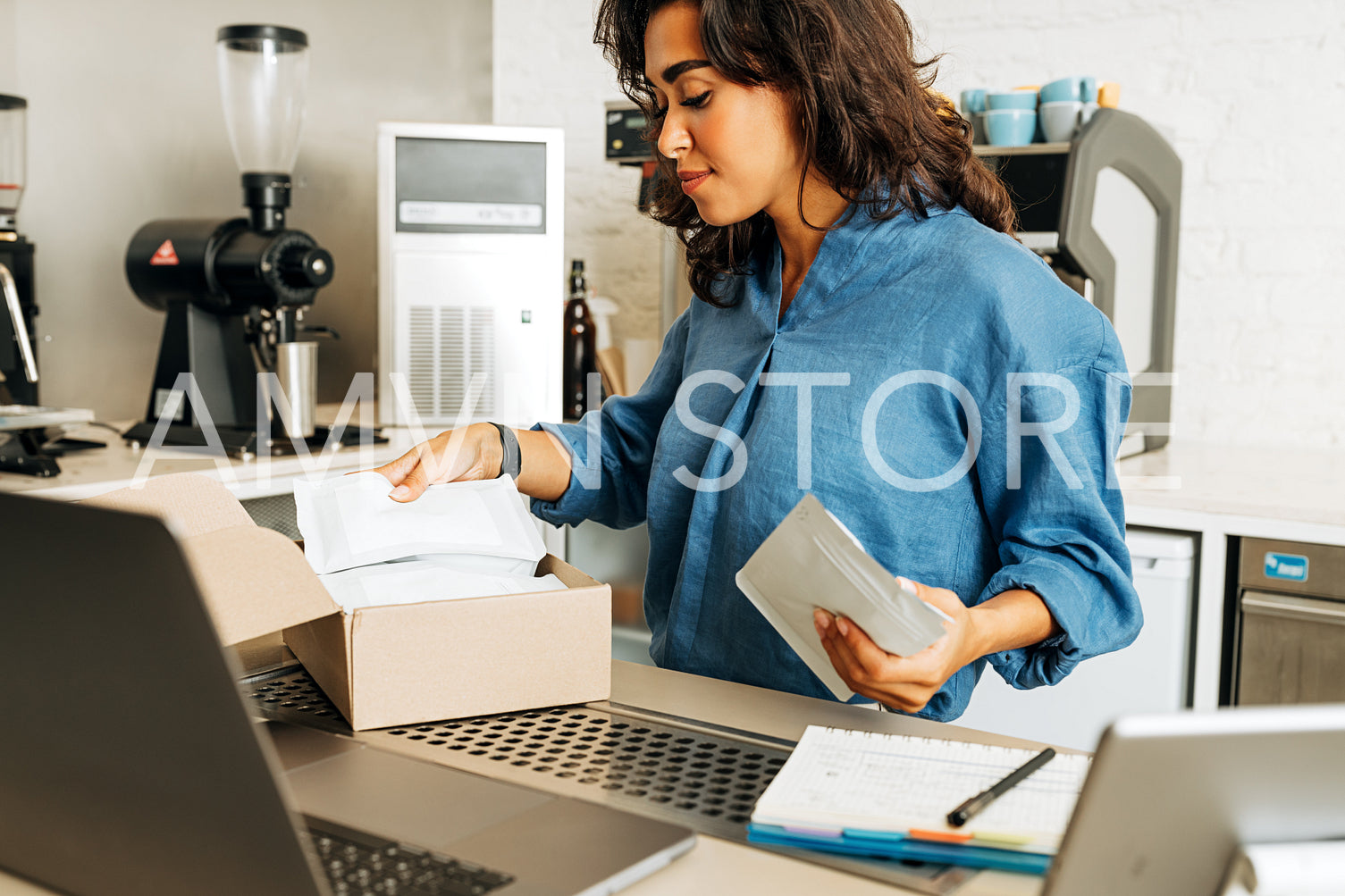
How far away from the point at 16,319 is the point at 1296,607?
206 cm

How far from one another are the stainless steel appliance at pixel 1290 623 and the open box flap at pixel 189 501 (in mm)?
1498

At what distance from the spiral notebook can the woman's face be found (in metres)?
0.55

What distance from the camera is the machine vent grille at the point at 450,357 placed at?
7.51 feet

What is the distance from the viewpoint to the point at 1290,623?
1703 mm

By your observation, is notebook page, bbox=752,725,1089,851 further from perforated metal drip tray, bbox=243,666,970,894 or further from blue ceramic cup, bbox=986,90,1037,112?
blue ceramic cup, bbox=986,90,1037,112

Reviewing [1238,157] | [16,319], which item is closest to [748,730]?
[16,319]

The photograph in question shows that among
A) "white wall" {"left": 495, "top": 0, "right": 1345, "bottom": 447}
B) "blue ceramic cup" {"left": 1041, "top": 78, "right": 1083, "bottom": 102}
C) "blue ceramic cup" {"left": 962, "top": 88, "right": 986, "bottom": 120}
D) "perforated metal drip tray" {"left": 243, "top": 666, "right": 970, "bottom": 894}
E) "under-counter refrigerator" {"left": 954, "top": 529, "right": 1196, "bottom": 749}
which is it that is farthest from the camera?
"white wall" {"left": 495, "top": 0, "right": 1345, "bottom": 447}

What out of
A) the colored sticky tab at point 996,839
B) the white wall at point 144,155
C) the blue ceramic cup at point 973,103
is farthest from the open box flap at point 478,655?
the white wall at point 144,155

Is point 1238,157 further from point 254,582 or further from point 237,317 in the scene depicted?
point 254,582

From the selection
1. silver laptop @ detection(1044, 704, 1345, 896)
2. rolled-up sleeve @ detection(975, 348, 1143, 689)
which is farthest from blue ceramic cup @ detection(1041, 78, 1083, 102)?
silver laptop @ detection(1044, 704, 1345, 896)

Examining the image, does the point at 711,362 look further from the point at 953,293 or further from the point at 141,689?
the point at 141,689

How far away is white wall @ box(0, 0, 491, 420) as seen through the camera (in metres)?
2.28

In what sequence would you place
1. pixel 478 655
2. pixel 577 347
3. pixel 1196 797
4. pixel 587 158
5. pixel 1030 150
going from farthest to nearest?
pixel 587 158 → pixel 577 347 → pixel 1030 150 → pixel 478 655 → pixel 1196 797

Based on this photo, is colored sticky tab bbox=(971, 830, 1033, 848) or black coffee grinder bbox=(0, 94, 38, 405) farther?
black coffee grinder bbox=(0, 94, 38, 405)
